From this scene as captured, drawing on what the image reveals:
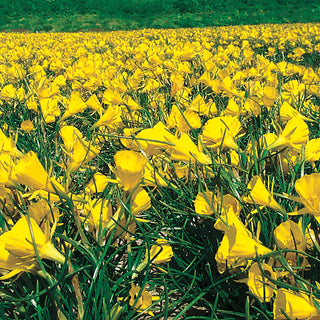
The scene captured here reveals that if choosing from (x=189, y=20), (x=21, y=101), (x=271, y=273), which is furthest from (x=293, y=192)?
(x=189, y=20)

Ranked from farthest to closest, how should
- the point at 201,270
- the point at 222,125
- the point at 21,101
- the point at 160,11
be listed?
the point at 160,11, the point at 21,101, the point at 201,270, the point at 222,125

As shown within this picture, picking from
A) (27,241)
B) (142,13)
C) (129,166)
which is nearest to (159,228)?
(129,166)

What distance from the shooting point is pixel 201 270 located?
1058mm

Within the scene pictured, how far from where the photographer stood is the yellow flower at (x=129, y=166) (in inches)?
26.7

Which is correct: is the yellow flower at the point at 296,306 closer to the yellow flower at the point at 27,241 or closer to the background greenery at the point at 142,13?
the yellow flower at the point at 27,241

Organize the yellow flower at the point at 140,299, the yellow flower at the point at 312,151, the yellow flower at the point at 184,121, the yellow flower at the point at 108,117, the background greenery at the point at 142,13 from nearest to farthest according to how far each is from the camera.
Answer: the yellow flower at the point at 140,299 → the yellow flower at the point at 312,151 → the yellow flower at the point at 184,121 → the yellow flower at the point at 108,117 → the background greenery at the point at 142,13

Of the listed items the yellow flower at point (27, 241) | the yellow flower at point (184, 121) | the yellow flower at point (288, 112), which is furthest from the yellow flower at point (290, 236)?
the yellow flower at point (288, 112)

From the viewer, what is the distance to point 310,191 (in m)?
0.59

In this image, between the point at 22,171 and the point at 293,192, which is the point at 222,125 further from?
the point at 22,171

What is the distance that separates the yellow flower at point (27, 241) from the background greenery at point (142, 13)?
21853mm

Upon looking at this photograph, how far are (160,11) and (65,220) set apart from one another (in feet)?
93.8

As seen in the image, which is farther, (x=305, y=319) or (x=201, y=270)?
(x=201, y=270)

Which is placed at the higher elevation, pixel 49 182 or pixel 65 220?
pixel 49 182

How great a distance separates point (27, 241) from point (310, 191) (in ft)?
1.68
